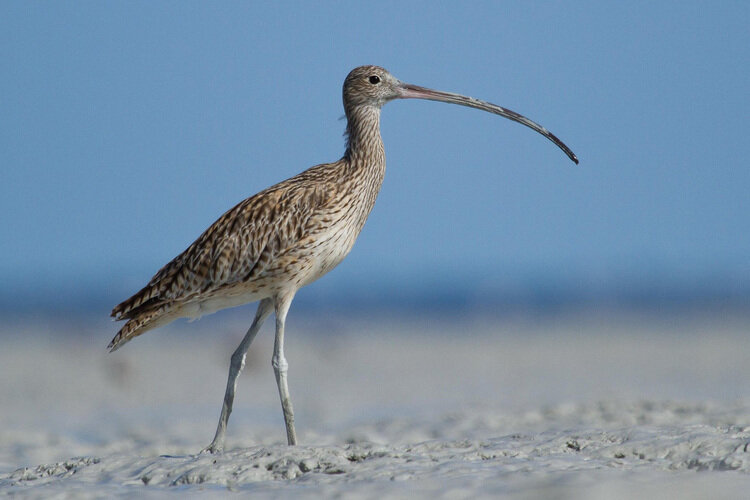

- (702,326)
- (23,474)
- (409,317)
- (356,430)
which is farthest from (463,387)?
(409,317)

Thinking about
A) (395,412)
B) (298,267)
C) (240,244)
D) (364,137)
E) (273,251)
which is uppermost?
(364,137)

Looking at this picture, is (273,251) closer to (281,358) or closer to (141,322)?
(281,358)

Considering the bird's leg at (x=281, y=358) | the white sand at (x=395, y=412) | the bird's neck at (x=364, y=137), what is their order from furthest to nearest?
the bird's neck at (x=364, y=137) < the bird's leg at (x=281, y=358) < the white sand at (x=395, y=412)

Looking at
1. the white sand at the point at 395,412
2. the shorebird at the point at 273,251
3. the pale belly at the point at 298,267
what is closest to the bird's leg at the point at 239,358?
the shorebird at the point at 273,251

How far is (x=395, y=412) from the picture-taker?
1223 cm

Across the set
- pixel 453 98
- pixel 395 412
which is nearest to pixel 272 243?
pixel 453 98

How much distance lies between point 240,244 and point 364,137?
137 cm

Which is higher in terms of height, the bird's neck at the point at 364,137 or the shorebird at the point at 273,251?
the bird's neck at the point at 364,137

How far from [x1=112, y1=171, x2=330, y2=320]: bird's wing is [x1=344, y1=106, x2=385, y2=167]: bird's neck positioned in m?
0.50

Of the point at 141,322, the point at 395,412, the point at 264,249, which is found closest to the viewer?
the point at 264,249

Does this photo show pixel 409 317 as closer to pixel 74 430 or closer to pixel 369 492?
pixel 74 430

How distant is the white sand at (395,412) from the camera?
5.18m

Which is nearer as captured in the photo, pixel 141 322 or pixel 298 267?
pixel 298 267

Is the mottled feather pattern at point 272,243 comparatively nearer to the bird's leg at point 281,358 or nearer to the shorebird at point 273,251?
the shorebird at point 273,251
